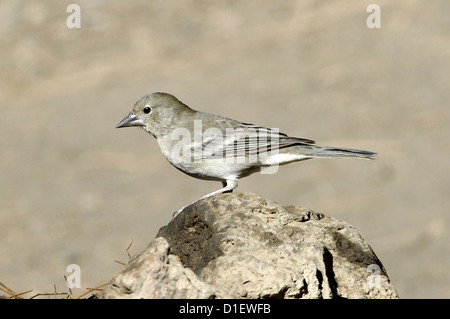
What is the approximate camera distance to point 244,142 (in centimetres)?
734

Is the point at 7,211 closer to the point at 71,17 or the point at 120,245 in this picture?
the point at 120,245

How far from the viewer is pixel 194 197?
11.7 m

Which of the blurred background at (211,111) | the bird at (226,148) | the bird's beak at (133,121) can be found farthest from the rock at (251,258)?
the blurred background at (211,111)

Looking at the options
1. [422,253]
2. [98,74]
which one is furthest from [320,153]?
[98,74]

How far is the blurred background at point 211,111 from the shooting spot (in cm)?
1146

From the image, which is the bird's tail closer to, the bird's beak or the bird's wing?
the bird's wing

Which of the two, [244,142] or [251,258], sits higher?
[244,142]

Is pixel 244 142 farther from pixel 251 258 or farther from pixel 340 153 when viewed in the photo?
pixel 251 258

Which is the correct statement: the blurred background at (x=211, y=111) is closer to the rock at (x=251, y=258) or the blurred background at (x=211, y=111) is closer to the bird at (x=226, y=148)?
the bird at (x=226, y=148)

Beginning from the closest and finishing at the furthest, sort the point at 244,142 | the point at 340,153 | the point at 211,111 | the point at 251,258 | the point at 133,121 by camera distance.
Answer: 1. the point at 251,258
2. the point at 340,153
3. the point at 244,142
4. the point at 133,121
5. the point at 211,111

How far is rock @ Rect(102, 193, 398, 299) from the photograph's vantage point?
179 inches

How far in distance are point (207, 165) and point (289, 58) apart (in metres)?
7.29

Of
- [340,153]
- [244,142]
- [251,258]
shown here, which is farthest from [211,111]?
[251,258]

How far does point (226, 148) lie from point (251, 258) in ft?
7.96
